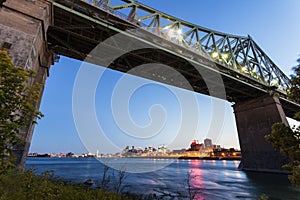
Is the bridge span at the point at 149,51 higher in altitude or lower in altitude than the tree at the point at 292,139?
higher

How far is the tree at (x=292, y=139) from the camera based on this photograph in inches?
160

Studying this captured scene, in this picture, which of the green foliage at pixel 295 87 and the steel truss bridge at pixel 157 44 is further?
the steel truss bridge at pixel 157 44

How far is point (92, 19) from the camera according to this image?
13273 mm

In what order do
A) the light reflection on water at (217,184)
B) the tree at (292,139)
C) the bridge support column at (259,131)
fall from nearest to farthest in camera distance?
the tree at (292,139)
the light reflection on water at (217,184)
the bridge support column at (259,131)

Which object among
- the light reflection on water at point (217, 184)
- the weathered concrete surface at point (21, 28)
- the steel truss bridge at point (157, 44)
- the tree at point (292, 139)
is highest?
the steel truss bridge at point (157, 44)

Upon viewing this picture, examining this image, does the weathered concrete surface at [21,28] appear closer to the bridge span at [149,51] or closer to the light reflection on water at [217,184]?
the bridge span at [149,51]

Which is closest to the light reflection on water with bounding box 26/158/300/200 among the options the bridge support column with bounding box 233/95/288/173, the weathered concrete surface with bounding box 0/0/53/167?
the bridge support column with bounding box 233/95/288/173

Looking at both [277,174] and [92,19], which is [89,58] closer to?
[92,19]

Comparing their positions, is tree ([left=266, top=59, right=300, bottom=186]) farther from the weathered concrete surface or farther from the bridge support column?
the bridge support column

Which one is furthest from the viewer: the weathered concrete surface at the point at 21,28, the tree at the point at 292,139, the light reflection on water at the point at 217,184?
the light reflection on water at the point at 217,184

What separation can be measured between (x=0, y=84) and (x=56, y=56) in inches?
619

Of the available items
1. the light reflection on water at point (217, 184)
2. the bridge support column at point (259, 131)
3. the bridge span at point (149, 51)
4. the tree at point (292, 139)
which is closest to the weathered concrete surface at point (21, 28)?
the bridge span at point (149, 51)

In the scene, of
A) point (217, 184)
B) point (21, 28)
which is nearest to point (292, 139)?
point (21, 28)

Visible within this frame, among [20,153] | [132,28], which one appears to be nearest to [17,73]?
[20,153]
